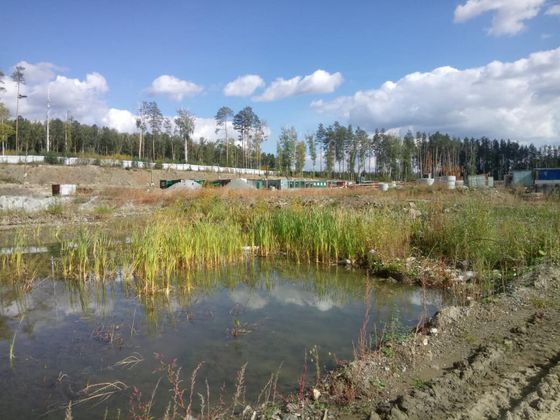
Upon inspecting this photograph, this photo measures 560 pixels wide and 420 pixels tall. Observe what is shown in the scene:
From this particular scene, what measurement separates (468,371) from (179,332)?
10.4 feet

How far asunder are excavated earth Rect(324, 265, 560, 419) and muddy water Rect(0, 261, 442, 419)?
1.69ft

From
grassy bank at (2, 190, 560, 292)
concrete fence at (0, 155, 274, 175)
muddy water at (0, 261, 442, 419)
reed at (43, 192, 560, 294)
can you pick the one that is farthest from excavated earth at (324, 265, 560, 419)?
concrete fence at (0, 155, 274, 175)

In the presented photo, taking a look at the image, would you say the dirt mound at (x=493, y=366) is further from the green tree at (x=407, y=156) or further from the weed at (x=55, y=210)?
the green tree at (x=407, y=156)

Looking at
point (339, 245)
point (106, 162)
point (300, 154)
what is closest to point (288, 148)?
Result: point (300, 154)

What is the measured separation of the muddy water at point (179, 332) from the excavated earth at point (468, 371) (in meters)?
0.51

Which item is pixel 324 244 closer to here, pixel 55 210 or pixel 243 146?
pixel 55 210

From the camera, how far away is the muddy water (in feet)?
11.2

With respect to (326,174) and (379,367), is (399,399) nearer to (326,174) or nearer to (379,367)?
(379,367)

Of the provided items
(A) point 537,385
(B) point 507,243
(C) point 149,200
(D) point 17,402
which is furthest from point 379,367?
(C) point 149,200

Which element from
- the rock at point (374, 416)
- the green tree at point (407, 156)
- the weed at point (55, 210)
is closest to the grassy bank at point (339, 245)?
the rock at point (374, 416)

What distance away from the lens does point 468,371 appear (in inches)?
128

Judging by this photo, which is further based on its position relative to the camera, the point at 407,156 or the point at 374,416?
the point at 407,156

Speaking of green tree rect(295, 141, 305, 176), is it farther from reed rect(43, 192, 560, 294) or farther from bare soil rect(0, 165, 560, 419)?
bare soil rect(0, 165, 560, 419)

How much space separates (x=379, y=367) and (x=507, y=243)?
17.3 feet
